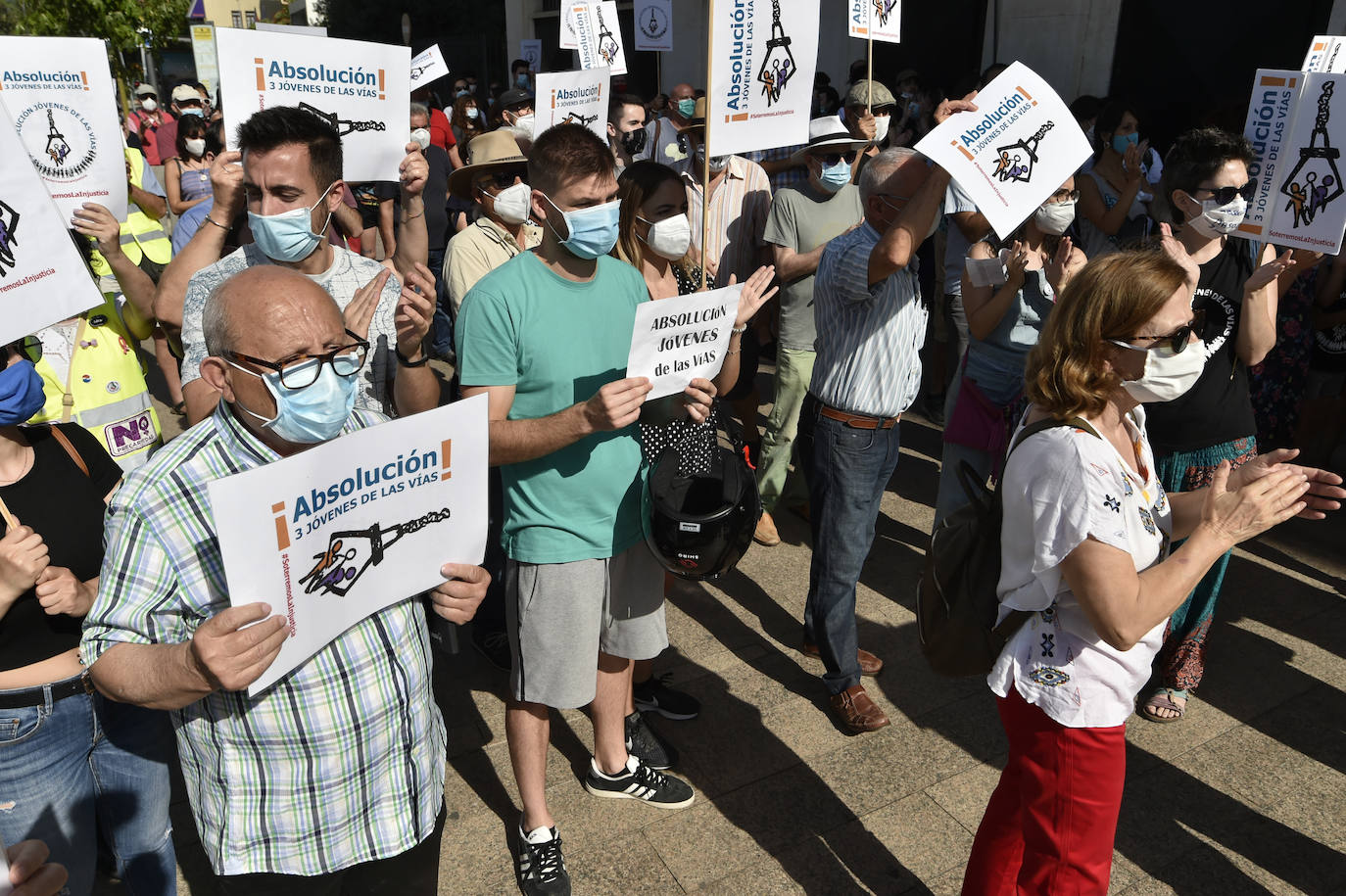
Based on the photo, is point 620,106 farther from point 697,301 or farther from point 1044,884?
point 1044,884

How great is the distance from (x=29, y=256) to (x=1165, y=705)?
403 centimetres

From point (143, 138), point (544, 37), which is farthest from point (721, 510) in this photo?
point (544, 37)

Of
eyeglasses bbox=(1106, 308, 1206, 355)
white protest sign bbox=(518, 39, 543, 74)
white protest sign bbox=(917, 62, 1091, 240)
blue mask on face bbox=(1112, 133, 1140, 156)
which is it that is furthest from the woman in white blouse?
white protest sign bbox=(518, 39, 543, 74)

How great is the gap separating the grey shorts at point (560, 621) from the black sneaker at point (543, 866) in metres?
0.43

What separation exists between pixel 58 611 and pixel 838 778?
2491mm

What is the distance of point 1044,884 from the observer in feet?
7.54

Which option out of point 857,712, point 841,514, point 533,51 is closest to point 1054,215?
point 841,514

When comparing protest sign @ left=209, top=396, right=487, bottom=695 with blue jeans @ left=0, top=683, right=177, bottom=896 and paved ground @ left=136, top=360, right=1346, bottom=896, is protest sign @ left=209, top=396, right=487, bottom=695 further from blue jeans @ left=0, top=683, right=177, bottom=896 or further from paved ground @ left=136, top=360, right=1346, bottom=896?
paved ground @ left=136, top=360, right=1346, bottom=896

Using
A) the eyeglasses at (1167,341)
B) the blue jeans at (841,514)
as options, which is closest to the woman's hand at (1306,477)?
the eyeglasses at (1167,341)

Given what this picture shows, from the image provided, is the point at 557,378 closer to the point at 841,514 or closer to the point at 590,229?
the point at 590,229

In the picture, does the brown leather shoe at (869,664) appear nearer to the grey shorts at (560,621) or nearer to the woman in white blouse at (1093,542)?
the grey shorts at (560,621)

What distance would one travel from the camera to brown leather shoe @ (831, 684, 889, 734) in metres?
3.74

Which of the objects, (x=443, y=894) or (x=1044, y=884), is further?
(x=443, y=894)

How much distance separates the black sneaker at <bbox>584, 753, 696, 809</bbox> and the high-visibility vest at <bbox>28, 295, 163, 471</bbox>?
1.94 metres
